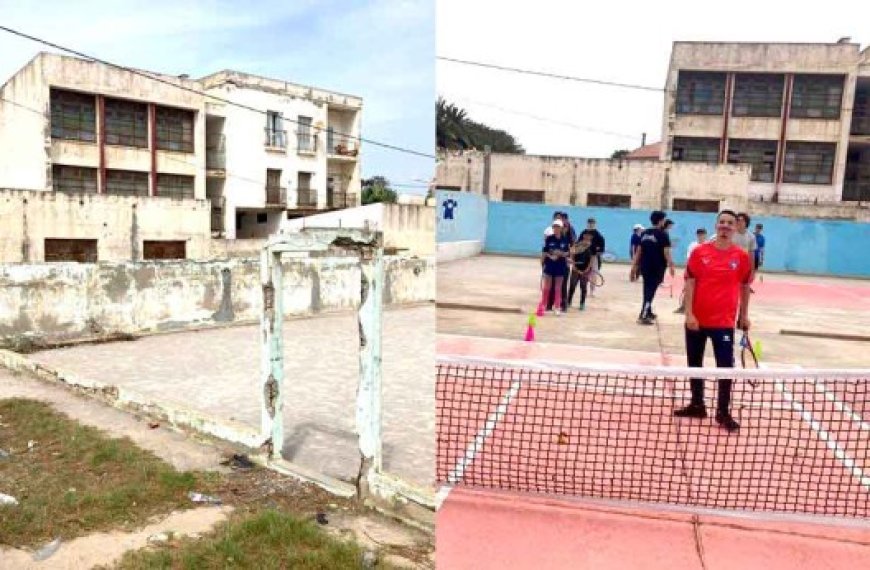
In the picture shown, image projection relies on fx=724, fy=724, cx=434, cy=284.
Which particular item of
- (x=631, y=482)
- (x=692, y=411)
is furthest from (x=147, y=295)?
(x=631, y=482)

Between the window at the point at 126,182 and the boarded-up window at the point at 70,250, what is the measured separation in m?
5.46

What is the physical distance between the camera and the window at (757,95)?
2544 centimetres

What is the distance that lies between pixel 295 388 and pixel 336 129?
16.2m

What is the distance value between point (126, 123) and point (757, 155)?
73.2 ft

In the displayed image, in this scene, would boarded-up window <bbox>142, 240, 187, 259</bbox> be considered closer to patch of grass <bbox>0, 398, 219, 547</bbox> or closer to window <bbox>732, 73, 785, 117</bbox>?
patch of grass <bbox>0, 398, 219, 547</bbox>

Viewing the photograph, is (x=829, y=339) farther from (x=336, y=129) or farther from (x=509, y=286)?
(x=336, y=129)

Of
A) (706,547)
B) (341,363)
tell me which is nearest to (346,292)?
(341,363)

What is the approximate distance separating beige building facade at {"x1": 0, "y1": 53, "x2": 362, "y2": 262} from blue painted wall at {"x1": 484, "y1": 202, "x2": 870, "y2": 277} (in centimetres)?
575

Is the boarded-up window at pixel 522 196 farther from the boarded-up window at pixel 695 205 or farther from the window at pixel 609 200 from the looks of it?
the boarded-up window at pixel 695 205

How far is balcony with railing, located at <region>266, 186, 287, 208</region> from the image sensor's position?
83.4 feet

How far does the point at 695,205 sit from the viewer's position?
917 inches

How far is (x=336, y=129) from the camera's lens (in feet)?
73.0

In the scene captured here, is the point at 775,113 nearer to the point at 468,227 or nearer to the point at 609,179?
the point at 609,179

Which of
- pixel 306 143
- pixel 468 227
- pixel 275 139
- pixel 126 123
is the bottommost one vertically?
pixel 468 227
